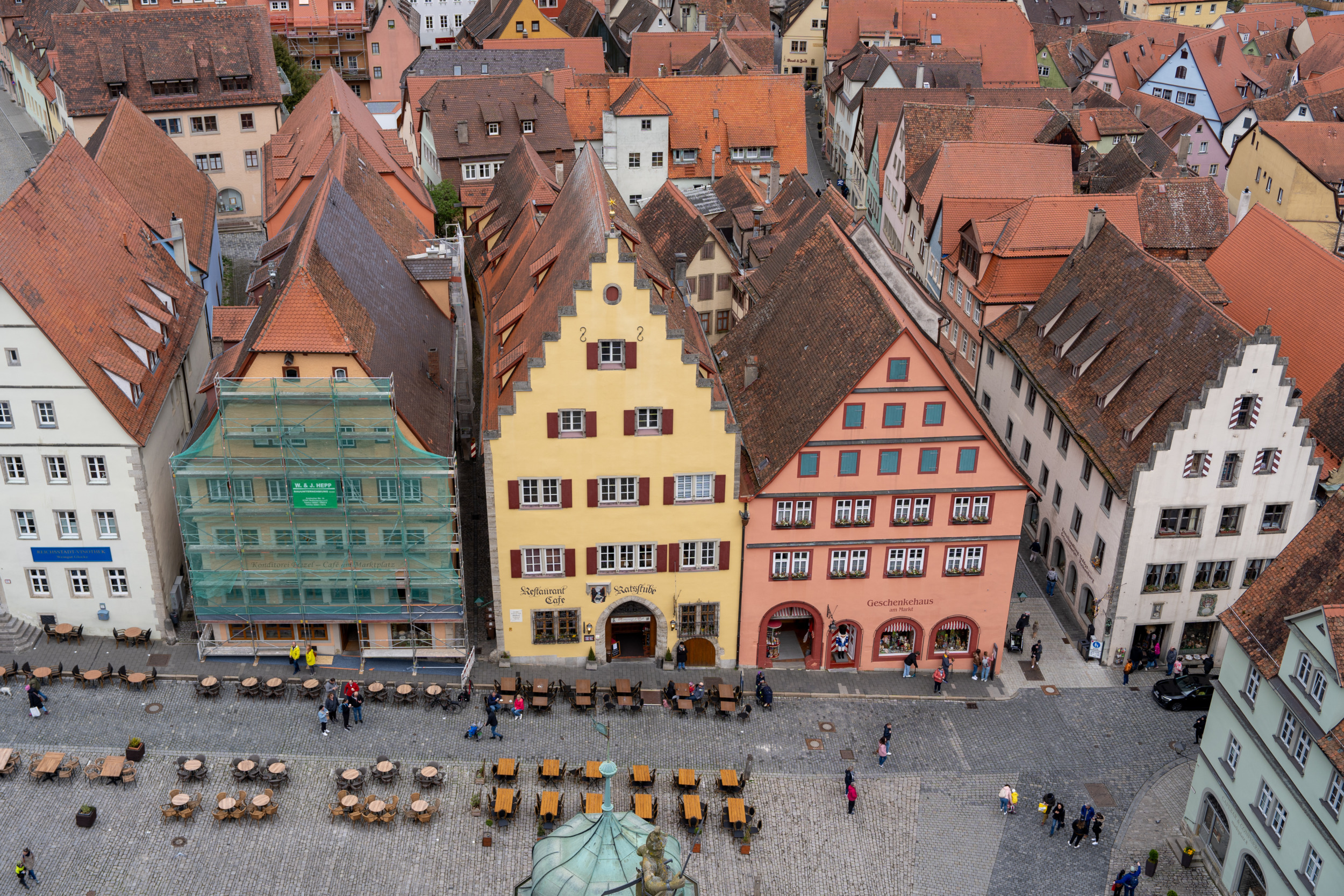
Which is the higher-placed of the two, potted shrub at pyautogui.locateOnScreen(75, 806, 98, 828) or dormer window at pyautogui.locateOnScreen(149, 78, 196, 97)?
dormer window at pyautogui.locateOnScreen(149, 78, 196, 97)

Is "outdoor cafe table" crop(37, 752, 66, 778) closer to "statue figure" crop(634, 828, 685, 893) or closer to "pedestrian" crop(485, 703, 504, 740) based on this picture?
"pedestrian" crop(485, 703, 504, 740)

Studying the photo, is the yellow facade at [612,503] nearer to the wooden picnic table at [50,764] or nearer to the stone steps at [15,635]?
the wooden picnic table at [50,764]

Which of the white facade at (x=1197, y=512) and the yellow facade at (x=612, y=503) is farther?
the white facade at (x=1197, y=512)

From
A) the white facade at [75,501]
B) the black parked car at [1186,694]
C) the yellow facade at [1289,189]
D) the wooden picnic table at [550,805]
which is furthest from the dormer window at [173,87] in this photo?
the yellow facade at [1289,189]

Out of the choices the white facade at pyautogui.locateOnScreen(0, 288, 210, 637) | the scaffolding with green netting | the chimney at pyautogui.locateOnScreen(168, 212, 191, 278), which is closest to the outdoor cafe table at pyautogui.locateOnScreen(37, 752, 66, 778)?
the scaffolding with green netting

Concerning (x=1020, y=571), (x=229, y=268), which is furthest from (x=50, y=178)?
(x=1020, y=571)

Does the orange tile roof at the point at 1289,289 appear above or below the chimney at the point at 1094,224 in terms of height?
below

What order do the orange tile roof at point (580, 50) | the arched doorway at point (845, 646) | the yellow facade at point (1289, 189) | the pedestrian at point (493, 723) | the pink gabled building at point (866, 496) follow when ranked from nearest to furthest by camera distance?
the pedestrian at point (493, 723)
the pink gabled building at point (866, 496)
the arched doorway at point (845, 646)
the yellow facade at point (1289, 189)
the orange tile roof at point (580, 50)
